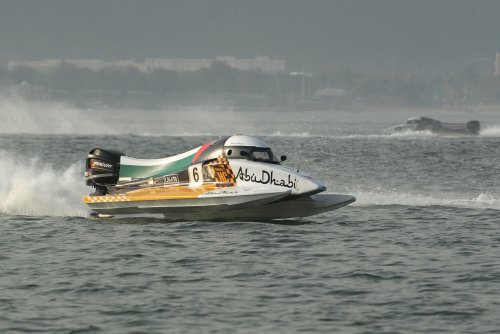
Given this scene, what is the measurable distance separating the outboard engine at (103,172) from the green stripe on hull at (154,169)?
0.21 metres

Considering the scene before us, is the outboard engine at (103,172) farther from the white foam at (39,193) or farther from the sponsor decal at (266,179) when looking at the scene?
the sponsor decal at (266,179)

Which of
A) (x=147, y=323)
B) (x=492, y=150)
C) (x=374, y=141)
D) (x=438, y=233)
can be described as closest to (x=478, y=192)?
(x=438, y=233)

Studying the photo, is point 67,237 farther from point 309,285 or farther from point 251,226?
point 309,285

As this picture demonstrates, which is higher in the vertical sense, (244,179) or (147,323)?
(244,179)

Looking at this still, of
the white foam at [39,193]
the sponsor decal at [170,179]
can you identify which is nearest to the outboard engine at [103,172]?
the white foam at [39,193]

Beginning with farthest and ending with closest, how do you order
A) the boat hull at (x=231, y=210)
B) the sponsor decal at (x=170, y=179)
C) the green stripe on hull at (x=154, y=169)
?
the green stripe on hull at (x=154, y=169)
the sponsor decal at (x=170, y=179)
the boat hull at (x=231, y=210)

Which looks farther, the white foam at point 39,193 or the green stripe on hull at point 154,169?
the white foam at point 39,193

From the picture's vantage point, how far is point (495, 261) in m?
20.9

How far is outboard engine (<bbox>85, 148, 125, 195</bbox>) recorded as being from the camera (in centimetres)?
2716

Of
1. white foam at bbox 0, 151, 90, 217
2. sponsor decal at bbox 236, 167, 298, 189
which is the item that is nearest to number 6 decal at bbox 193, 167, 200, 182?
sponsor decal at bbox 236, 167, 298, 189

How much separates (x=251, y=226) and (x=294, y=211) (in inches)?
56.9

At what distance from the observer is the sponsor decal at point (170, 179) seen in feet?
86.6

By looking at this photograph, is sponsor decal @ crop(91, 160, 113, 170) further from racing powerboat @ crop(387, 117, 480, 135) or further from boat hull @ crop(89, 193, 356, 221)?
racing powerboat @ crop(387, 117, 480, 135)

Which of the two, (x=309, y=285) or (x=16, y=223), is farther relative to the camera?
(x=16, y=223)
